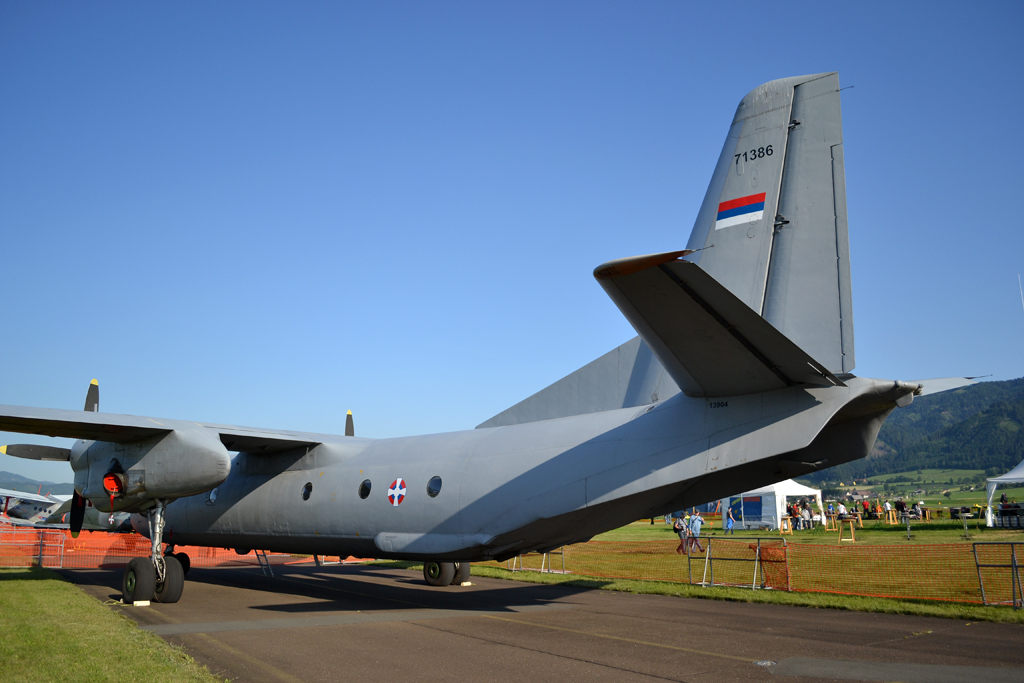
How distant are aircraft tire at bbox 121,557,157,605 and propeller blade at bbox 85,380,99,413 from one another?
4.59m

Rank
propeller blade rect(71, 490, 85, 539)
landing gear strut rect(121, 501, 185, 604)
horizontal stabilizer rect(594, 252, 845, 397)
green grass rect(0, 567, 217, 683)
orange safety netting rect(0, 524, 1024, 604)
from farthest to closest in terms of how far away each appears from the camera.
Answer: propeller blade rect(71, 490, 85, 539)
orange safety netting rect(0, 524, 1024, 604)
landing gear strut rect(121, 501, 185, 604)
green grass rect(0, 567, 217, 683)
horizontal stabilizer rect(594, 252, 845, 397)

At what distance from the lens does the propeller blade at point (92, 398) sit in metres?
16.0

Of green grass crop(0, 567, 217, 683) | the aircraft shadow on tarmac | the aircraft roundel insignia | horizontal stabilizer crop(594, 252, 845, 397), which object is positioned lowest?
the aircraft shadow on tarmac

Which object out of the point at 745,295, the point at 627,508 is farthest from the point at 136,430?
the point at 745,295

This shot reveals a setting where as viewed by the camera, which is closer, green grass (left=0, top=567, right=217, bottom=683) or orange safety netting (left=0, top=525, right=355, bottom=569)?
green grass (left=0, top=567, right=217, bottom=683)

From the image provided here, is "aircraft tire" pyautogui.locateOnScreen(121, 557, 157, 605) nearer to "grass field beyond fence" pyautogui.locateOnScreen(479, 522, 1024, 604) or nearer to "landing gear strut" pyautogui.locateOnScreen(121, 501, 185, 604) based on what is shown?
"landing gear strut" pyautogui.locateOnScreen(121, 501, 185, 604)

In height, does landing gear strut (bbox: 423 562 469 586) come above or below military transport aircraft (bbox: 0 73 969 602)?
below

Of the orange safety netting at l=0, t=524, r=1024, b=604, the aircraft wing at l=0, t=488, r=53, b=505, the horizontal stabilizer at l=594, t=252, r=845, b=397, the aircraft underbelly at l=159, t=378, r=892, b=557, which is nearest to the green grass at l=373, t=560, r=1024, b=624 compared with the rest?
the orange safety netting at l=0, t=524, r=1024, b=604

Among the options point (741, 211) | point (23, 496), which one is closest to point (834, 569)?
point (741, 211)

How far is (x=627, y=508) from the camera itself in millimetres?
9656

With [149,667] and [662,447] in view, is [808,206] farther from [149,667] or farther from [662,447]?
[149,667]

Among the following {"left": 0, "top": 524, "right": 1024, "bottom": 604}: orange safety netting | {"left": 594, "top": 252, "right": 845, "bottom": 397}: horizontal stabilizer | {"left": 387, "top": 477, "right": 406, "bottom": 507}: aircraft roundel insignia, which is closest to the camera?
{"left": 594, "top": 252, "right": 845, "bottom": 397}: horizontal stabilizer

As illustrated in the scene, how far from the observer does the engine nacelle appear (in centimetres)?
1276

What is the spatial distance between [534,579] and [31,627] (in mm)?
10829
